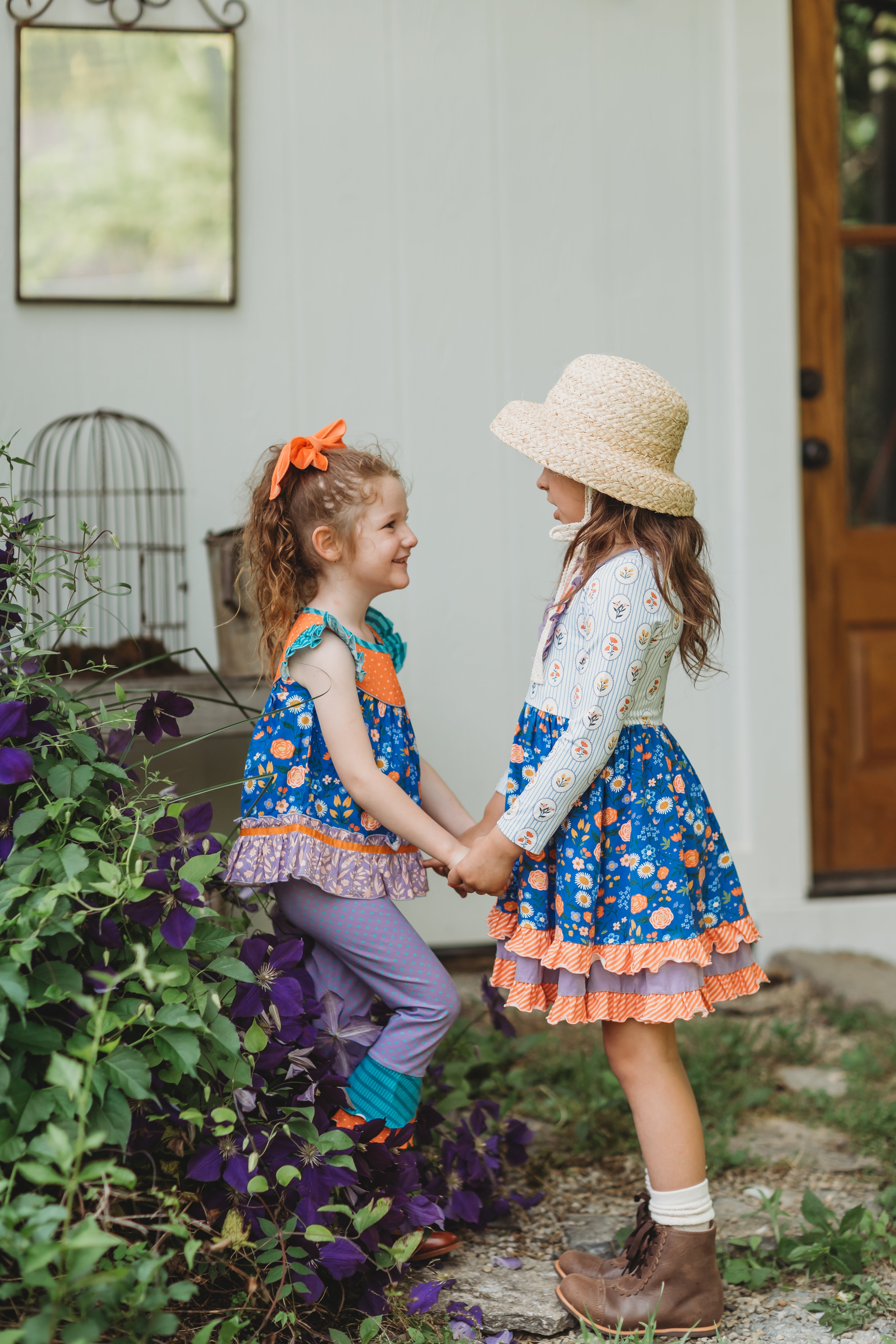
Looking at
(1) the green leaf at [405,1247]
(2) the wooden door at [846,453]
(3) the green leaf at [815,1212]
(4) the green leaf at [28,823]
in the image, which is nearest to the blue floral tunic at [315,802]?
(4) the green leaf at [28,823]

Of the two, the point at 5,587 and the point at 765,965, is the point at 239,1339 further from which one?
the point at 765,965

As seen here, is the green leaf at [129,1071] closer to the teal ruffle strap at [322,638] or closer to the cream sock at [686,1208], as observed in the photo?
the teal ruffle strap at [322,638]

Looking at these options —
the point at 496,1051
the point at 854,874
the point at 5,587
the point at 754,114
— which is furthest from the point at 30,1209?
the point at 754,114

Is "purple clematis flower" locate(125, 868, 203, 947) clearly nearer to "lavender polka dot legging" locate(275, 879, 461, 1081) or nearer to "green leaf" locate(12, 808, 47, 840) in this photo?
"green leaf" locate(12, 808, 47, 840)

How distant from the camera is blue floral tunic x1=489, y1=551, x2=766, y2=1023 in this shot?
143 cm

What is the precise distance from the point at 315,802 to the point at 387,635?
12.3 inches

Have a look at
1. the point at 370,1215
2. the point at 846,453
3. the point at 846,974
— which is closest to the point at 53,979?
the point at 370,1215

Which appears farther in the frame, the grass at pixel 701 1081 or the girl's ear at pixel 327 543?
the grass at pixel 701 1081

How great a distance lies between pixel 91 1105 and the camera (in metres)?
1.14

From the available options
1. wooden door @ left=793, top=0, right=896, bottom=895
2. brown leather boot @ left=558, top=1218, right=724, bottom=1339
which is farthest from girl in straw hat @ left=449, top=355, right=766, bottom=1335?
wooden door @ left=793, top=0, right=896, bottom=895

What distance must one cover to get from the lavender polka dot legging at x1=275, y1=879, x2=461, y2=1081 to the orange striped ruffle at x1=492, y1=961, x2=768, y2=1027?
0.37 ft

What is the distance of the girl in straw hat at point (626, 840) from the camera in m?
1.44

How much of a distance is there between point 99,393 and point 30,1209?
197 centimetres

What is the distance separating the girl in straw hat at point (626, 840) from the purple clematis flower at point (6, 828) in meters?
0.56
